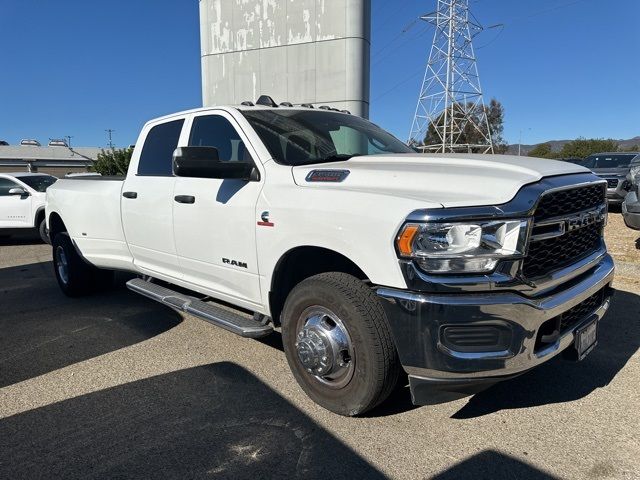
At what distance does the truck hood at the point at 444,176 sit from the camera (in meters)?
2.51

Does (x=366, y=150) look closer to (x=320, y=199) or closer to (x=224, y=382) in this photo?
(x=320, y=199)

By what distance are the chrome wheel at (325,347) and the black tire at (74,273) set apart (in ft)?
12.3

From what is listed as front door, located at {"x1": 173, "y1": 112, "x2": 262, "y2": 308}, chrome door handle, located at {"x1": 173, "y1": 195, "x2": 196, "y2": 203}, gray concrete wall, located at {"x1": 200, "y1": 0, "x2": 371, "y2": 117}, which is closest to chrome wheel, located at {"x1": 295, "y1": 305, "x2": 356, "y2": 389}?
front door, located at {"x1": 173, "y1": 112, "x2": 262, "y2": 308}

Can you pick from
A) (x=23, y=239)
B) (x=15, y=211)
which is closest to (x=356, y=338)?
(x=15, y=211)

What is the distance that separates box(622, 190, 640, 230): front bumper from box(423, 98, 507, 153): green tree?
32.8 meters

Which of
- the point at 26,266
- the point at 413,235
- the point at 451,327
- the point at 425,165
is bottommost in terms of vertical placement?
the point at 26,266

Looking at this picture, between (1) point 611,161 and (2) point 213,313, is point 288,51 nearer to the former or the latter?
(1) point 611,161

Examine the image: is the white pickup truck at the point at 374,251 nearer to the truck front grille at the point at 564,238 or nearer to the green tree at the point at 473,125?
the truck front grille at the point at 564,238

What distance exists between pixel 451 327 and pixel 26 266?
828 centimetres

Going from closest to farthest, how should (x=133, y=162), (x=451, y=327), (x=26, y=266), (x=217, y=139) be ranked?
(x=451, y=327) < (x=217, y=139) < (x=133, y=162) < (x=26, y=266)

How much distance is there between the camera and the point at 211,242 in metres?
3.76

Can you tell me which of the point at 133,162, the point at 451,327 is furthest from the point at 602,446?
the point at 133,162

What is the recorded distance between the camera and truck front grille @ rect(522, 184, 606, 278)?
256cm

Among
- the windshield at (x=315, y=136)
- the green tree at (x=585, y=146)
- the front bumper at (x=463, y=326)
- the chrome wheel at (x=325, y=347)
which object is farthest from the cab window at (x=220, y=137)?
the green tree at (x=585, y=146)
